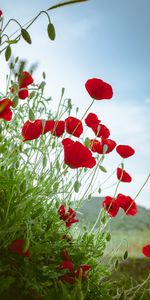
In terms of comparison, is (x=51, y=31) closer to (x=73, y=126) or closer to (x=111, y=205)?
(x=73, y=126)

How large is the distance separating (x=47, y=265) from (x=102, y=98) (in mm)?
880

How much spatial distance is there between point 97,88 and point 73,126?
0.77 ft

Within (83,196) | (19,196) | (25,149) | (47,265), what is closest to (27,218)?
(19,196)

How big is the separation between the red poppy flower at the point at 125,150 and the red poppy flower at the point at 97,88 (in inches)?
15.5

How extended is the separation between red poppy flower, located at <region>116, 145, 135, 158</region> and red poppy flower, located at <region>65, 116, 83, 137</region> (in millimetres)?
340

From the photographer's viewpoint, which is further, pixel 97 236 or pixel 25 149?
pixel 97 236

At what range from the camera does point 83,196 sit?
7.54 ft

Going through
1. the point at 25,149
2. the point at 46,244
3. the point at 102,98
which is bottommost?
the point at 46,244

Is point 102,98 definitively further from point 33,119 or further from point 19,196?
point 19,196

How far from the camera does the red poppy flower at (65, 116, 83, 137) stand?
2129 millimetres

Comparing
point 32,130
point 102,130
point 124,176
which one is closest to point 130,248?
point 124,176

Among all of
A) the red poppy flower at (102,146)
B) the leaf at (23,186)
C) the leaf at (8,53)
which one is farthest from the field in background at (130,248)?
the leaf at (8,53)

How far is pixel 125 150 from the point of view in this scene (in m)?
2.39

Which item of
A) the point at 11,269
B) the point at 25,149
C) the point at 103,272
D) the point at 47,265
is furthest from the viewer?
the point at 103,272
